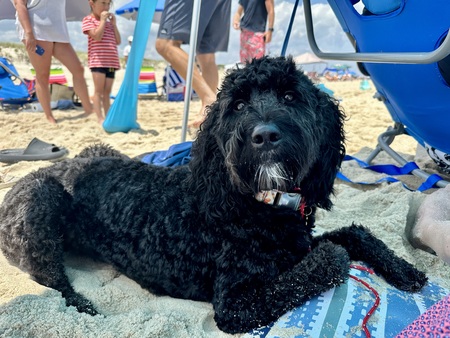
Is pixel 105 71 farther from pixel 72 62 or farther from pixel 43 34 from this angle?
pixel 43 34

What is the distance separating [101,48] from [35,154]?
3237mm

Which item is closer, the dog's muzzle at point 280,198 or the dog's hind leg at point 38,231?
the dog's muzzle at point 280,198

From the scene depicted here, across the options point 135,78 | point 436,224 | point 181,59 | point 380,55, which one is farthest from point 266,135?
point 135,78

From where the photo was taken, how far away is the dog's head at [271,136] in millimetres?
1712

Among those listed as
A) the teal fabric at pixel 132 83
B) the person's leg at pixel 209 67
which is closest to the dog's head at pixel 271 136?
the teal fabric at pixel 132 83

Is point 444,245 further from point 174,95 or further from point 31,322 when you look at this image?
point 174,95

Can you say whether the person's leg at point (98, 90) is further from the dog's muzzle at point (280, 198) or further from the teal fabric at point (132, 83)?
Answer: the dog's muzzle at point (280, 198)

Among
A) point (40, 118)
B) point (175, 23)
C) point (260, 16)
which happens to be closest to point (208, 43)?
point (175, 23)

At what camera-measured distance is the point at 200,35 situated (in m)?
5.03

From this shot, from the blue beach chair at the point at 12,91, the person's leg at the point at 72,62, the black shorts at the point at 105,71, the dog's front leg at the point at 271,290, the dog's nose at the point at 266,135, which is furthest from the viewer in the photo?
the blue beach chair at the point at 12,91

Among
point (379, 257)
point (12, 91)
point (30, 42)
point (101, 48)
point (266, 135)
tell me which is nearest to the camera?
point (266, 135)

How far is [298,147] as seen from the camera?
174 centimetres

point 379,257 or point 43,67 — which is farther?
point 43,67

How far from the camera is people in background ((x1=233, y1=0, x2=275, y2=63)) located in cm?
685
